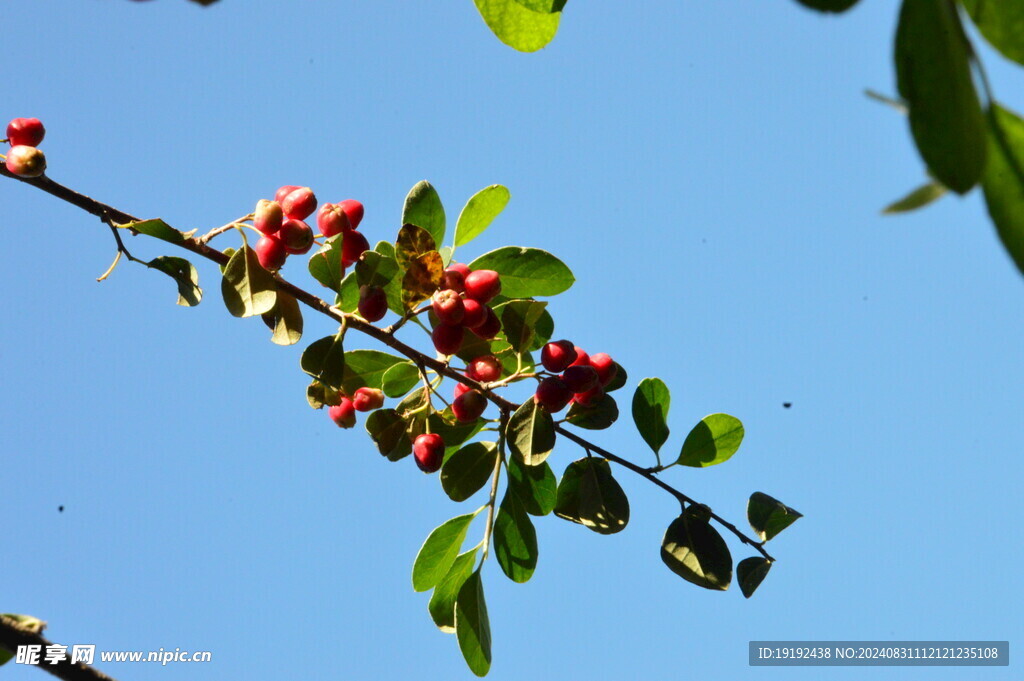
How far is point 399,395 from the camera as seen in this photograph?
76.1 inches

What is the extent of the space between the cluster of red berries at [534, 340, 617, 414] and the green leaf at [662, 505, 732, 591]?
343 mm

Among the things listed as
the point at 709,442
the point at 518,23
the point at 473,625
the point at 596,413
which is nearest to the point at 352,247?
the point at 596,413

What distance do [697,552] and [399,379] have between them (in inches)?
29.8

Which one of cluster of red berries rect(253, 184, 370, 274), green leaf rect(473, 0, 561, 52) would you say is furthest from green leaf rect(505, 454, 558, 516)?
green leaf rect(473, 0, 561, 52)

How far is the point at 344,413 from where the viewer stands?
180 centimetres

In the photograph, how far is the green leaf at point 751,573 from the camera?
1725 millimetres

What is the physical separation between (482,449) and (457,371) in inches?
9.8

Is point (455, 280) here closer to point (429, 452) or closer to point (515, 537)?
point (429, 452)

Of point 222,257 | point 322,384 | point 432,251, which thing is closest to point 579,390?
point 432,251

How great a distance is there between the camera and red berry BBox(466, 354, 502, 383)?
167 centimetres

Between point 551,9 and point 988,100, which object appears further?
point 551,9

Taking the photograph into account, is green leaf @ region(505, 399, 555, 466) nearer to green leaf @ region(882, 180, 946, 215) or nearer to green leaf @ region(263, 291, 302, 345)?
green leaf @ region(263, 291, 302, 345)

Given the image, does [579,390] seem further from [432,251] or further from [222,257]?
[222,257]

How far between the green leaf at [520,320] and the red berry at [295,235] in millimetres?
402
